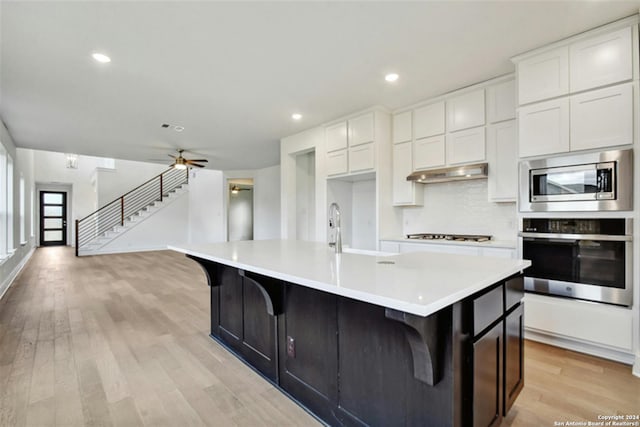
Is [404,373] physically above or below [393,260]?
below

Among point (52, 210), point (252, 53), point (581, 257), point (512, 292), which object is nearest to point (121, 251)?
point (52, 210)

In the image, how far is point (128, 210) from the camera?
10.3 meters

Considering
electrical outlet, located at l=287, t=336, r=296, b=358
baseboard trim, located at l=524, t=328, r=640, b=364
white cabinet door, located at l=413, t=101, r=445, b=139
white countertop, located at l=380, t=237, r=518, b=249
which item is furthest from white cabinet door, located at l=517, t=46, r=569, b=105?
electrical outlet, located at l=287, t=336, r=296, b=358

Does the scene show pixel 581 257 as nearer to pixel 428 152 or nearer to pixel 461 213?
pixel 461 213

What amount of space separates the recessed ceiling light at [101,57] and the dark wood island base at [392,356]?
102 inches

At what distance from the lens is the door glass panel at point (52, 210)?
1164 centimetres

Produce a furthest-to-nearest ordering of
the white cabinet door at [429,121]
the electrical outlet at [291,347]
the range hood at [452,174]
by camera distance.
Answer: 1. the white cabinet door at [429,121]
2. the range hood at [452,174]
3. the electrical outlet at [291,347]

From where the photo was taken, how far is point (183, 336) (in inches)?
115

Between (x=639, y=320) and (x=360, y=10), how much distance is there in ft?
10.0

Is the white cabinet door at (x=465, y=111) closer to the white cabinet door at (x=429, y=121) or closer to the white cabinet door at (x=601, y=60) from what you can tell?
the white cabinet door at (x=429, y=121)

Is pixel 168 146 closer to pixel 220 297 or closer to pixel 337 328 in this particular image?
pixel 220 297

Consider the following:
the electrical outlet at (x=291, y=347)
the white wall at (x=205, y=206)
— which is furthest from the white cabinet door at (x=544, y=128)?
the white wall at (x=205, y=206)

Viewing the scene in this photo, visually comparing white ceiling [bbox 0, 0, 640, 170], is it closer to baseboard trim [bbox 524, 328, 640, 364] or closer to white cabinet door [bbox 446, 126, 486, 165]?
white cabinet door [bbox 446, 126, 486, 165]

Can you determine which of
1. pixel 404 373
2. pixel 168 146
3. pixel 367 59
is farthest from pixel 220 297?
pixel 168 146
